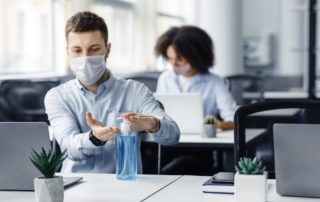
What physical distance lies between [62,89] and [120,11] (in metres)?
5.71

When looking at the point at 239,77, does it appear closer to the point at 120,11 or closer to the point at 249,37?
the point at 120,11

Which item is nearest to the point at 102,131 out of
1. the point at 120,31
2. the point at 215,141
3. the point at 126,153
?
the point at 126,153

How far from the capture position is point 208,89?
4.34 m

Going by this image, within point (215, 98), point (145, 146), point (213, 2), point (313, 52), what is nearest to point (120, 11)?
point (213, 2)

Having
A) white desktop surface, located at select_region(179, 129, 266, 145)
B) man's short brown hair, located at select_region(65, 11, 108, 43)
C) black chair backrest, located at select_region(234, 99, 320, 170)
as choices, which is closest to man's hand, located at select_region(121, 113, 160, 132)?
black chair backrest, located at select_region(234, 99, 320, 170)

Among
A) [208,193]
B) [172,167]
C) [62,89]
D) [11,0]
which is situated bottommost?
[172,167]

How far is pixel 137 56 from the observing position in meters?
8.59

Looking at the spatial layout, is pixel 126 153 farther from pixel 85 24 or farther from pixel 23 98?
pixel 23 98

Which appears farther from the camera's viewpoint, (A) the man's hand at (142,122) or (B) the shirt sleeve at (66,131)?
(B) the shirt sleeve at (66,131)

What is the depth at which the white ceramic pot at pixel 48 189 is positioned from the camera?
178 cm

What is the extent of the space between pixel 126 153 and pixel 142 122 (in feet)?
0.48

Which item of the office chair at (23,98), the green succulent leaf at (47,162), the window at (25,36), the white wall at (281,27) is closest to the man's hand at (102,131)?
the green succulent leaf at (47,162)

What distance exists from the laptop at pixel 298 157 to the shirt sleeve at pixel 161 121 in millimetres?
686

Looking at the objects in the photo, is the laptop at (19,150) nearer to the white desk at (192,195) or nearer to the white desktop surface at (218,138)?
the white desk at (192,195)
